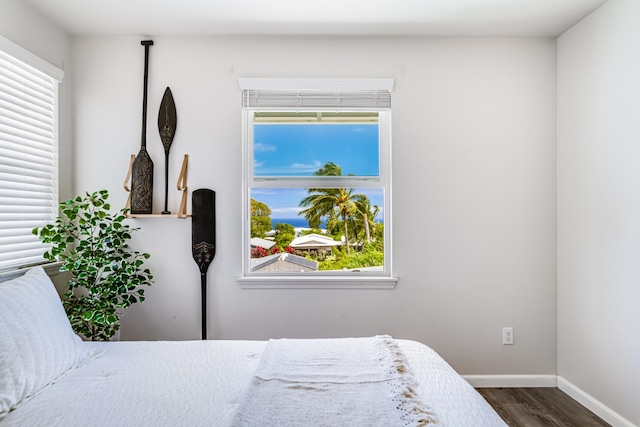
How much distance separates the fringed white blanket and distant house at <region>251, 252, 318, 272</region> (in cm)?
107

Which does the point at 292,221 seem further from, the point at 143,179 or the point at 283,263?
the point at 143,179

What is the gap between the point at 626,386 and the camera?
7.70ft

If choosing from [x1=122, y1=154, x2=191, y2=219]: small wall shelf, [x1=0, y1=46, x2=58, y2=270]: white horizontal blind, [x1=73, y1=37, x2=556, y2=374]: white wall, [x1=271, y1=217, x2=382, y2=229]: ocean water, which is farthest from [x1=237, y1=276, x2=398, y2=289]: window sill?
[x1=0, y1=46, x2=58, y2=270]: white horizontal blind

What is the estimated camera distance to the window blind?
291 cm

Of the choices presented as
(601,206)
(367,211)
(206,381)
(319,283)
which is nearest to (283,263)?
(319,283)

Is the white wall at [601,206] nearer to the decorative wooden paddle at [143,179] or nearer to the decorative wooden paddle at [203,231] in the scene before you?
the decorative wooden paddle at [203,231]

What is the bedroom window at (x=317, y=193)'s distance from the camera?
9.82ft

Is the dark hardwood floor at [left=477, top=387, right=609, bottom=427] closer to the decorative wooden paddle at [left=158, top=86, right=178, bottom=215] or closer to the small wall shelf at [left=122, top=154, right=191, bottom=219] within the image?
the small wall shelf at [left=122, top=154, right=191, bottom=219]

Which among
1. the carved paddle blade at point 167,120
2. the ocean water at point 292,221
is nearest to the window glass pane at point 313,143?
the ocean water at point 292,221

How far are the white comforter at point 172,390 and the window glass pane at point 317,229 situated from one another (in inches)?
41.9

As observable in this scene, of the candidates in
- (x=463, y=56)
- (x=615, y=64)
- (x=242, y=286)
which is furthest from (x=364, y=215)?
(x=615, y=64)

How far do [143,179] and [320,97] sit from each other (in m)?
1.32

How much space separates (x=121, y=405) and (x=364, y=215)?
1995 millimetres

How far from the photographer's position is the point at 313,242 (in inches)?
119
